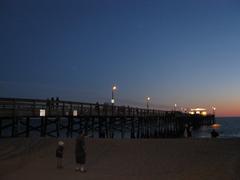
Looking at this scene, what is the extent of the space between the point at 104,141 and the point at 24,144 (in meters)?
4.07

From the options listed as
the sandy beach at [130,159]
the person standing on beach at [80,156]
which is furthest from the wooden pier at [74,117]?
the person standing on beach at [80,156]

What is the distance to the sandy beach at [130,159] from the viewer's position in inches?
626

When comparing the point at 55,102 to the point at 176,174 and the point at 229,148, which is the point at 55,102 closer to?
the point at 229,148

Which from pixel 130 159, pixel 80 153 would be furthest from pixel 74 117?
pixel 80 153

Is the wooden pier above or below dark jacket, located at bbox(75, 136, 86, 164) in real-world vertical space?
above

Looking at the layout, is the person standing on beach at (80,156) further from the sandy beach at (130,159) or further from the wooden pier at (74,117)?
the wooden pier at (74,117)

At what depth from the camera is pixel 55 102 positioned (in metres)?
32.9

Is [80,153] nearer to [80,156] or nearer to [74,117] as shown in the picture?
[80,156]

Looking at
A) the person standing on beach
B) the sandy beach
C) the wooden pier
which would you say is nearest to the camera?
the sandy beach

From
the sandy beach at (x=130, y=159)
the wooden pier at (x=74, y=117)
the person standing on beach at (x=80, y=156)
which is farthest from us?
the wooden pier at (x=74, y=117)

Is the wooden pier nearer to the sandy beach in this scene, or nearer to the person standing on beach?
the sandy beach

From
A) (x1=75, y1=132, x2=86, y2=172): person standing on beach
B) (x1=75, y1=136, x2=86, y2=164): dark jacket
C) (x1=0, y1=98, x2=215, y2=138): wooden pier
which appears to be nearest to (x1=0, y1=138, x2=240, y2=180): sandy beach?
(x1=75, y1=132, x2=86, y2=172): person standing on beach

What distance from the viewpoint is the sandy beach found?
1590cm

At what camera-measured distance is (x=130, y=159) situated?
19312 millimetres
